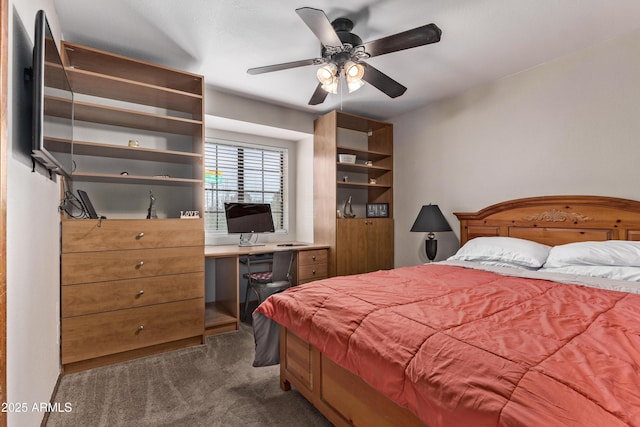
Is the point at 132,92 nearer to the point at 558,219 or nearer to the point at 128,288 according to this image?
the point at 128,288

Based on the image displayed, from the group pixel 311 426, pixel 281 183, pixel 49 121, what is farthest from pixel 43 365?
pixel 281 183

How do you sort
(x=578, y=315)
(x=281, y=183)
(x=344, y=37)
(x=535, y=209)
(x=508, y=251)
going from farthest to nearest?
(x=281, y=183)
(x=535, y=209)
(x=508, y=251)
(x=344, y=37)
(x=578, y=315)

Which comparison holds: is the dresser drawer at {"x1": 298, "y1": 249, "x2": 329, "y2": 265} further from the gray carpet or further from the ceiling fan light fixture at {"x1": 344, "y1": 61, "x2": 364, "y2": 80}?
the ceiling fan light fixture at {"x1": 344, "y1": 61, "x2": 364, "y2": 80}

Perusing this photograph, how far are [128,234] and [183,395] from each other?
1.27 meters

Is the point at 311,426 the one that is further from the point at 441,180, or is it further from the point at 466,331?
the point at 441,180

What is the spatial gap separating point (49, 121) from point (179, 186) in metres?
1.78

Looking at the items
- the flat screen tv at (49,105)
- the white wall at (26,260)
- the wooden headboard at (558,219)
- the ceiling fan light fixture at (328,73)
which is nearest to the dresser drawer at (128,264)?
the white wall at (26,260)

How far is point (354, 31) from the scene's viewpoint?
2338 millimetres

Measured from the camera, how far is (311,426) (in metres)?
1.65

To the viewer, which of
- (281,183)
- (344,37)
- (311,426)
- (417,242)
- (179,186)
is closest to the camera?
(311,426)

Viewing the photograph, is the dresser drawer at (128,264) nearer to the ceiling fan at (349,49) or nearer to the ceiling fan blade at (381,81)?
the ceiling fan at (349,49)

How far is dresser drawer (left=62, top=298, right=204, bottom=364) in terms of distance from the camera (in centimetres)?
225

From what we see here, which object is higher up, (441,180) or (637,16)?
(637,16)

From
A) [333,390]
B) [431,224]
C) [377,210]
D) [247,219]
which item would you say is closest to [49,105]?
[333,390]
